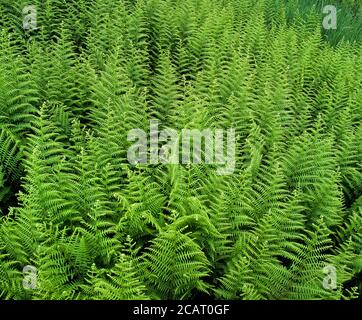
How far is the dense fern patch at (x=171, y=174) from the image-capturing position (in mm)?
3373

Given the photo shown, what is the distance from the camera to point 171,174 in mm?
4125

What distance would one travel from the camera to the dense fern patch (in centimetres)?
337

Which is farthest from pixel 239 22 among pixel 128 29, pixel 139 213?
pixel 139 213

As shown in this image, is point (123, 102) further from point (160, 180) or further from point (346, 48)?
point (346, 48)

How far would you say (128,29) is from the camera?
669cm

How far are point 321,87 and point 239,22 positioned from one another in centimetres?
214

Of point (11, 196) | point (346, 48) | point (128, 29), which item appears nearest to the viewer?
point (11, 196)
